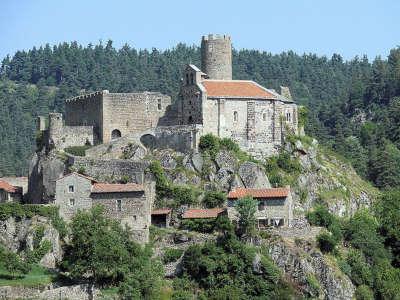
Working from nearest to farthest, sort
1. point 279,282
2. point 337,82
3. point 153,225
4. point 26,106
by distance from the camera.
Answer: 1. point 279,282
2. point 153,225
3. point 26,106
4. point 337,82

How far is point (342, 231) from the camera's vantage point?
3029 inches

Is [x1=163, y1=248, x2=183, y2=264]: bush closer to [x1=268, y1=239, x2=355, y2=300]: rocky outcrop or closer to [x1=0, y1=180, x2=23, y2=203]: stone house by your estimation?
→ [x1=268, y1=239, x2=355, y2=300]: rocky outcrop

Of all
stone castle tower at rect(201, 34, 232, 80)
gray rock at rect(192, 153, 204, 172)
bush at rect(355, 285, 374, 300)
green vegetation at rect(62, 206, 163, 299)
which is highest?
stone castle tower at rect(201, 34, 232, 80)

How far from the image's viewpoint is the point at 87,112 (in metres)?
87.1

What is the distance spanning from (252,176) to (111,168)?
989 centimetres

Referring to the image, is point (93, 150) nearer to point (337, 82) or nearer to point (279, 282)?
point (279, 282)

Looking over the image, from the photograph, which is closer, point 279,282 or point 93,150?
point 279,282

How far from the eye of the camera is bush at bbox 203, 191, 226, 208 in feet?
252

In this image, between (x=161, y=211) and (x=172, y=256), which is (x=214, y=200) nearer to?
(x=161, y=211)

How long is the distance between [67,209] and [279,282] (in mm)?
14911

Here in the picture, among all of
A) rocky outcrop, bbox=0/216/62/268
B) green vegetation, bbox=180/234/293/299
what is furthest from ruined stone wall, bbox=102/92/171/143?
green vegetation, bbox=180/234/293/299

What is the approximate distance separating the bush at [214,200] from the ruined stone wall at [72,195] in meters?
8.09

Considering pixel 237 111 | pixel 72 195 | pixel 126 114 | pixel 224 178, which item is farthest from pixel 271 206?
pixel 126 114

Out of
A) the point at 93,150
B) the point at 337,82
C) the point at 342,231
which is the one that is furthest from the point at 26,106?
the point at 342,231
